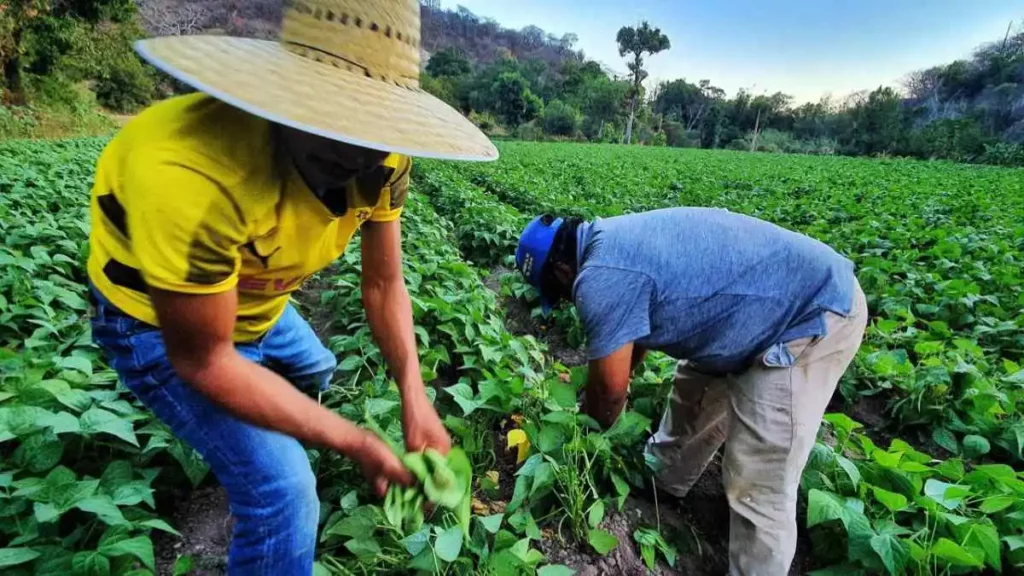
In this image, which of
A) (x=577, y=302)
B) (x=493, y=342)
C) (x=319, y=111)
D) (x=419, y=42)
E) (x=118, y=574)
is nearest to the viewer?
(x=319, y=111)

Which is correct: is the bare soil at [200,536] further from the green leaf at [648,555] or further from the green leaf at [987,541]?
the green leaf at [987,541]

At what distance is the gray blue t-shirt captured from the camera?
5.46ft

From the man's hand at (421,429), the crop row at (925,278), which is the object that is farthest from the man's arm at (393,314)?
the crop row at (925,278)

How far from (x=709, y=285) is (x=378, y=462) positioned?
1101mm

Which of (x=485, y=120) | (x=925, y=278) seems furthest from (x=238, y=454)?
(x=485, y=120)

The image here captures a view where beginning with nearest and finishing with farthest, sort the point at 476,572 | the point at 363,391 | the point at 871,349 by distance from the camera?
the point at 476,572 < the point at 363,391 < the point at 871,349

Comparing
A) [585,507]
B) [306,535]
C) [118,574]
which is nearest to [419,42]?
[306,535]

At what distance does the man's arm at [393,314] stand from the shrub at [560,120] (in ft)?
172

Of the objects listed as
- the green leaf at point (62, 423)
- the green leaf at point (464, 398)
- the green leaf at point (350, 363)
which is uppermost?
the green leaf at point (62, 423)

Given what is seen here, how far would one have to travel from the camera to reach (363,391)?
2223mm

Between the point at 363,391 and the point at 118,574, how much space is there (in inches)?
38.4

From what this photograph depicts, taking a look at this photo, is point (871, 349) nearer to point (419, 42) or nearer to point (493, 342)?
point (493, 342)

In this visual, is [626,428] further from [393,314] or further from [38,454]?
[38,454]

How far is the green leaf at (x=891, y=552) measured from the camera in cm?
162
